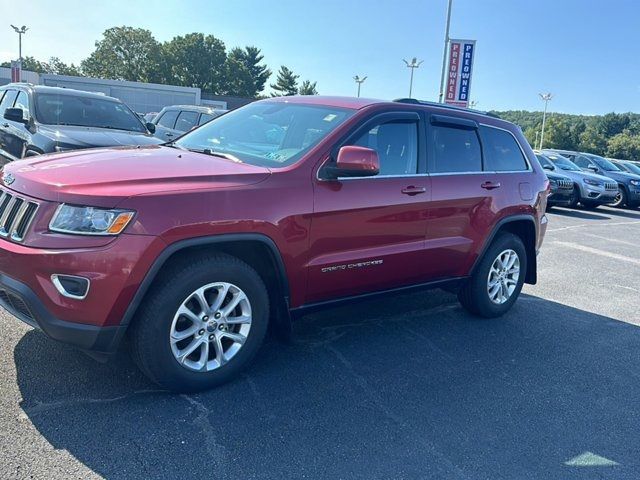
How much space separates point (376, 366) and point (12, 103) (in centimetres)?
742

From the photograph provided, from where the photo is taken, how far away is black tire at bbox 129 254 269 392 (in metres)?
2.96

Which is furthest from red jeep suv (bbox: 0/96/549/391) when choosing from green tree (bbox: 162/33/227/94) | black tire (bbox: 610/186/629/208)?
green tree (bbox: 162/33/227/94)

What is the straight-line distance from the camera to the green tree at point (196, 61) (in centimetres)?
7331

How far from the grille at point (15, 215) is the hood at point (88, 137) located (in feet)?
12.8

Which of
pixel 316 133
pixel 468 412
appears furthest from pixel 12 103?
pixel 468 412

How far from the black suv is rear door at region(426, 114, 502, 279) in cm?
431

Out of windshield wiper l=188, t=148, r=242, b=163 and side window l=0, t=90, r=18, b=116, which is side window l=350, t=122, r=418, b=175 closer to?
windshield wiper l=188, t=148, r=242, b=163

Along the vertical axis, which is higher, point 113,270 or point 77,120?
point 77,120

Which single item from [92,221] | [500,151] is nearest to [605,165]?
[500,151]

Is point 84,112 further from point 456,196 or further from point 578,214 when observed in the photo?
point 578,214

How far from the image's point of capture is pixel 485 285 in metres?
5.01

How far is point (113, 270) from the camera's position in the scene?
2746 millimetres

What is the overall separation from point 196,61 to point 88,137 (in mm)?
71781

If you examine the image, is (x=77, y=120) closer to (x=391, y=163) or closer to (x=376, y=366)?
(x=391, y=163)
